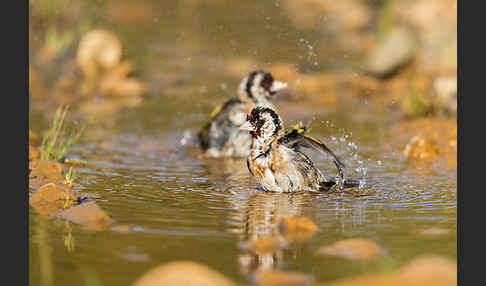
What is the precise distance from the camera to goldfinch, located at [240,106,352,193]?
8188 mm

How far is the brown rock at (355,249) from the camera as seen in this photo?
5883 mm

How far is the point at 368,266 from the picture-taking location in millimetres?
5652

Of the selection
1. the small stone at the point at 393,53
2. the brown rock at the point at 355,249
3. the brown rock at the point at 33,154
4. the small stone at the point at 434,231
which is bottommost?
the brown rock at the point at 355,249

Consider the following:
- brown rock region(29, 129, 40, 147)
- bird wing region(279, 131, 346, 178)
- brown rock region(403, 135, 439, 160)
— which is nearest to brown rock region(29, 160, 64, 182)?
brown rock region(29, 129, 40, 147)

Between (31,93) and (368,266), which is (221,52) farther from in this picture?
(368,266)

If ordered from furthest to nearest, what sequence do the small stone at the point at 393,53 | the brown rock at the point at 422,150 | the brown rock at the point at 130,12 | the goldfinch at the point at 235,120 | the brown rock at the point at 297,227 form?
the brown rock at the point at 130,12 → the small stone at the point at 393,53 → the goldfinch at the point at 235,120 → the brown rock at the point at 422,150 → the brown rock at the point at 297,227

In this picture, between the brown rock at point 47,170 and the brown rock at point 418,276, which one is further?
the brown rock at point 47,170

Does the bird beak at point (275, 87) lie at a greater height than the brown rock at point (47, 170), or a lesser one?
greater

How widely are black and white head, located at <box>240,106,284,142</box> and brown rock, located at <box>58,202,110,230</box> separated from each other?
6.94 feet

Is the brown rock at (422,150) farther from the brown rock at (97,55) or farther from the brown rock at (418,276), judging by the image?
the brown rock at (97,55)

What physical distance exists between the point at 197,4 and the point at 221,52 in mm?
3929

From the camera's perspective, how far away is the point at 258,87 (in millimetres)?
11133

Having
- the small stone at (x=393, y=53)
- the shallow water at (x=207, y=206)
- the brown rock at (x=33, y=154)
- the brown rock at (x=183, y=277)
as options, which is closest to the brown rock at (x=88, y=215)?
the shallow water at (x=207, y=206)

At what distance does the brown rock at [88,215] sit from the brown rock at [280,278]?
199cm
